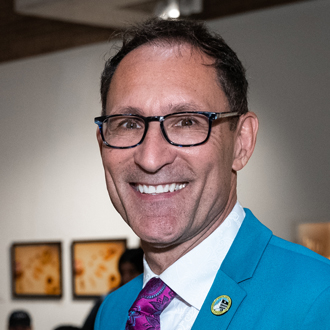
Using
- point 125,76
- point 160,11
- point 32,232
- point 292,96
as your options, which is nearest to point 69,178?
point 32,232

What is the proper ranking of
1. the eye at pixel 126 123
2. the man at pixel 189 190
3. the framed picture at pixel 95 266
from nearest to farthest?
the man at pixel 189 190 → the eye at pixel 126 123 → the framed picture at pixel 95 266

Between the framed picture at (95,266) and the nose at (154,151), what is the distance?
4.39m

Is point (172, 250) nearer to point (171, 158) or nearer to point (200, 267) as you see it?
point (200, 267)

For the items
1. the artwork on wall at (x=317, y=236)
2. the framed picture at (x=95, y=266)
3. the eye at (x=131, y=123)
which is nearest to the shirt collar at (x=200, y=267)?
the eye at (x=131, y=123)

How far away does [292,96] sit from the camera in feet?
15.5

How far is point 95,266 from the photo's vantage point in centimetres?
583

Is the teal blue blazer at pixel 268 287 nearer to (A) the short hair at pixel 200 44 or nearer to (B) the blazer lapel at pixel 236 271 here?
(B) the blazer lapel at pixel 236 271

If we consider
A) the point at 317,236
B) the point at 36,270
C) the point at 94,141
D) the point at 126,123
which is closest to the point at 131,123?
the point at 126,123

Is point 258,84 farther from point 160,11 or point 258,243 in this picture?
point 258,243

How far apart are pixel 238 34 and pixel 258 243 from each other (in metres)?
3.90

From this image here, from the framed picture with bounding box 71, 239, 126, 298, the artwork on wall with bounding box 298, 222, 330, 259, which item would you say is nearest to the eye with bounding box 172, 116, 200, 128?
the artwork on wall with bounding box 298, 222, 330, 259

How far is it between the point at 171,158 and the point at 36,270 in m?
5.31

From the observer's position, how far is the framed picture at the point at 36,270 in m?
6.14

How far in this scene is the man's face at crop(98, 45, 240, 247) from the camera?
1.41 meters
